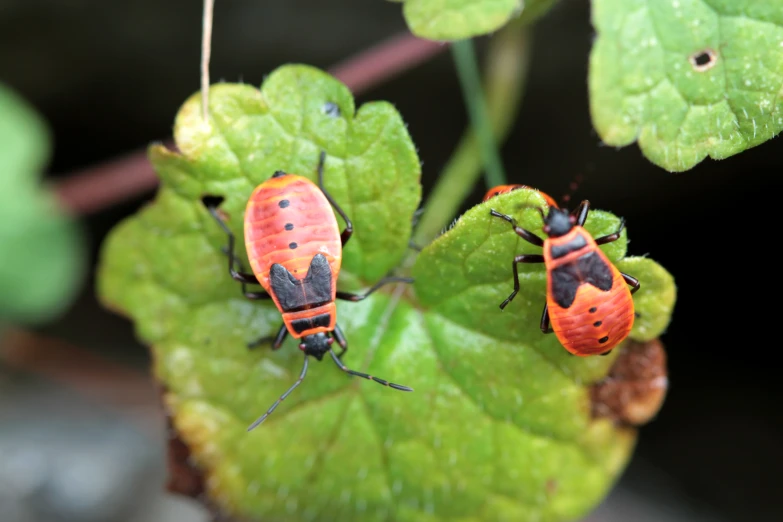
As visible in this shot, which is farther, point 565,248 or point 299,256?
point 299,256

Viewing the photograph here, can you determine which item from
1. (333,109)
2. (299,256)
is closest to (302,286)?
(299,256)

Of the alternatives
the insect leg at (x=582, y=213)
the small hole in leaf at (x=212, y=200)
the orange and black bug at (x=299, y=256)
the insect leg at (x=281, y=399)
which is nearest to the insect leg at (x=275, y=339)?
the orange and black bug at (x=299, y=256)

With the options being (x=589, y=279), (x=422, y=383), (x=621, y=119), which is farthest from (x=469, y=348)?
(x=621, y=119)

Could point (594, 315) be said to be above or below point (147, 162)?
above

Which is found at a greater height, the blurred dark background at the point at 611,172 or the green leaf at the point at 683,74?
the green leaf at the point at 683,74

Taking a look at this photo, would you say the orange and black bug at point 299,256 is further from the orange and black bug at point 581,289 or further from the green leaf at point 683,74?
the green leaf at point 683,74

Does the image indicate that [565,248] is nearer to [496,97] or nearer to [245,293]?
[245,293]

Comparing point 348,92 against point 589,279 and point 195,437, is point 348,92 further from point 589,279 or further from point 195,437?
point 195,437
